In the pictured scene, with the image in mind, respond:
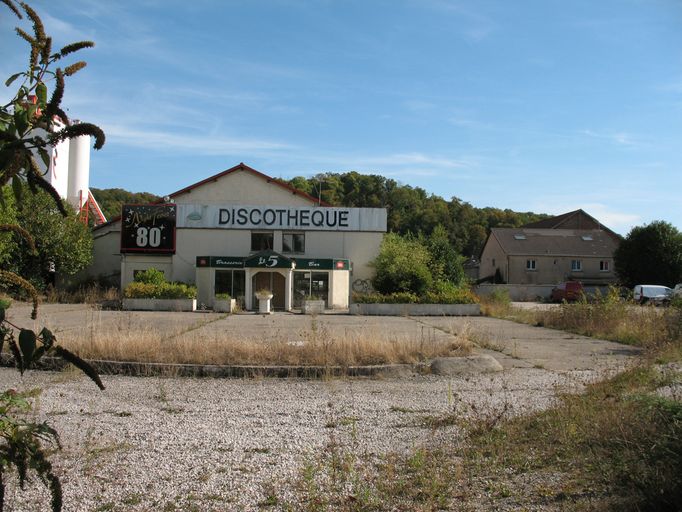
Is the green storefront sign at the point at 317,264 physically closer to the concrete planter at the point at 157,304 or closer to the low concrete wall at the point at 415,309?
the low concrete wall at the point at 415,309

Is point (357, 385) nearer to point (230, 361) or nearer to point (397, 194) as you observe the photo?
point (230, 361)

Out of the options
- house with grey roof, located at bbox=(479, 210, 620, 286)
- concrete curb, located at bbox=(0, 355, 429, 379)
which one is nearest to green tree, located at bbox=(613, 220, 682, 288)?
house with grey roof, located at bbox=(479, 210, 620, 286)

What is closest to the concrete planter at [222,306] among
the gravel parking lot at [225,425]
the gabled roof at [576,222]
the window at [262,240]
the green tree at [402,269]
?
the window at [262,240]

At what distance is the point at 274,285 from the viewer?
38031 mm

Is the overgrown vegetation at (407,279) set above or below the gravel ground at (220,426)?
above

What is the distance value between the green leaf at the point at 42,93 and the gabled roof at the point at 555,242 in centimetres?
6770

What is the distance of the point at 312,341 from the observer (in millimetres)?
12531

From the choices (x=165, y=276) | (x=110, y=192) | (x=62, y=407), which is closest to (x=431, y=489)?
(x=62, y=407)

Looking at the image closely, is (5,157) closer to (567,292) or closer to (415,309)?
(415,309)

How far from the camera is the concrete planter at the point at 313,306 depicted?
35.2 metres

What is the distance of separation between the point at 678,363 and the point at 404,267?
2579 centimetres

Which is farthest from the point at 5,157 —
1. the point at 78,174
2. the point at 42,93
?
the point at 78,174

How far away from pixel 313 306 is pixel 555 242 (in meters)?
43.0

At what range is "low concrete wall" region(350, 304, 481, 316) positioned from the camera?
112 ft
